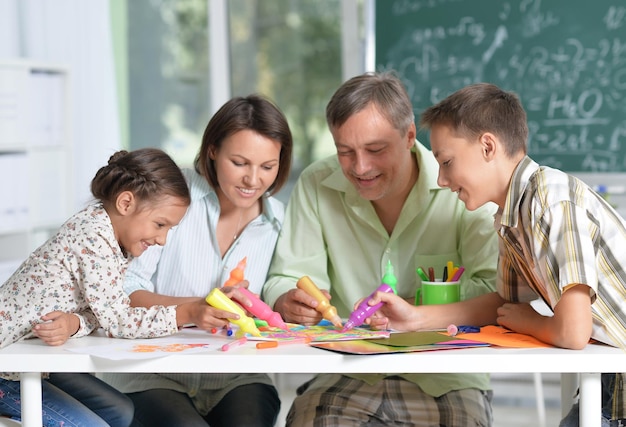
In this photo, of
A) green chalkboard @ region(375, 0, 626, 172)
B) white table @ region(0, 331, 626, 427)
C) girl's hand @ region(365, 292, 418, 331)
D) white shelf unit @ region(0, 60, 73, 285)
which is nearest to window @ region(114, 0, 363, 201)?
green chalkboard @ region(375, 0, 626, 172)

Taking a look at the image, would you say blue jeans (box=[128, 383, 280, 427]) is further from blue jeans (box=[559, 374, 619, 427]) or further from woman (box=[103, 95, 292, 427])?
blue jeans (box=[559, 374, 619, 427])

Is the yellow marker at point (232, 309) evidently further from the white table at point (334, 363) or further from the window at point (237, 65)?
the window at point (237, 65)

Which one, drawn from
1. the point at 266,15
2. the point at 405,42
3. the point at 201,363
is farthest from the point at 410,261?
the point at 266,15

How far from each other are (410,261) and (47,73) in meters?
2.24

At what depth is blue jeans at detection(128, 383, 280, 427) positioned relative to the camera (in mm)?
1829

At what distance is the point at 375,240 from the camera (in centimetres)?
209

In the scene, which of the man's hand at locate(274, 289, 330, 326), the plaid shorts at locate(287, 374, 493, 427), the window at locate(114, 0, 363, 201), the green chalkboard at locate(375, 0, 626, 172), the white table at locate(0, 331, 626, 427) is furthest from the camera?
the window at locate(114, 0, 363, 201)

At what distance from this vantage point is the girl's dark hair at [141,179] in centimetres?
173

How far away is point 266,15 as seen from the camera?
452 cm

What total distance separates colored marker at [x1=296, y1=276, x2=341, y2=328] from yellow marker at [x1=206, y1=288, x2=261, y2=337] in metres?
0.16

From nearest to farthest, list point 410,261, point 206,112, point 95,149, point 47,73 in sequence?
point 410,261 < point 47,73 < point 95,149 < point 206,112

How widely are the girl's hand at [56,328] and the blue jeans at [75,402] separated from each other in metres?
0.14

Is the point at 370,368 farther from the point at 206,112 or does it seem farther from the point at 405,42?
the point at 206,112

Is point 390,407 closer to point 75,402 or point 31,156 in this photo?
point 75,402
